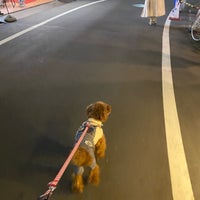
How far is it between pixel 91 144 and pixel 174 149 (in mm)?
1377

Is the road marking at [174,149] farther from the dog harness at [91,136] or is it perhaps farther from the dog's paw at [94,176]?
the dog harness at [91,136]

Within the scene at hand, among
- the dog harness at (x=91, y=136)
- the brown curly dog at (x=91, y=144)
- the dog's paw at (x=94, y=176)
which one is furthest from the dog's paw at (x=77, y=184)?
the dog harness at (x=91, y=136)

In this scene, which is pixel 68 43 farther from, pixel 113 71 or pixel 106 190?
pixel 106 190

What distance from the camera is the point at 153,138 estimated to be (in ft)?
11.3

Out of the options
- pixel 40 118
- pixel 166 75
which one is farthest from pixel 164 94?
pixel 40 118

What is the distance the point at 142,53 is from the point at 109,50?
90 centimetres

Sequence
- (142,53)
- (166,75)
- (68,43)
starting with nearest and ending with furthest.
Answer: (166,75)
(142,53)
(68,43)

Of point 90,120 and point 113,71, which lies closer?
point 90,120

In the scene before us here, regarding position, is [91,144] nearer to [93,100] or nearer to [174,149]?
[174,149]

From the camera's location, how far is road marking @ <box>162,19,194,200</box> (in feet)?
8.74

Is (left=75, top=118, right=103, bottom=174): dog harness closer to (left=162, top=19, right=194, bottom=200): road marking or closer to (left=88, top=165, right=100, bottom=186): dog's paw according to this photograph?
(left=88, top=165, right=100, bottom=186): dog's paw

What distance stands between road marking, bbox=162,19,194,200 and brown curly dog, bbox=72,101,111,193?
917 millimetres

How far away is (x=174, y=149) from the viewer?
3248 mm

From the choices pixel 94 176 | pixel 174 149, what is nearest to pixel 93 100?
pixel 174 149
